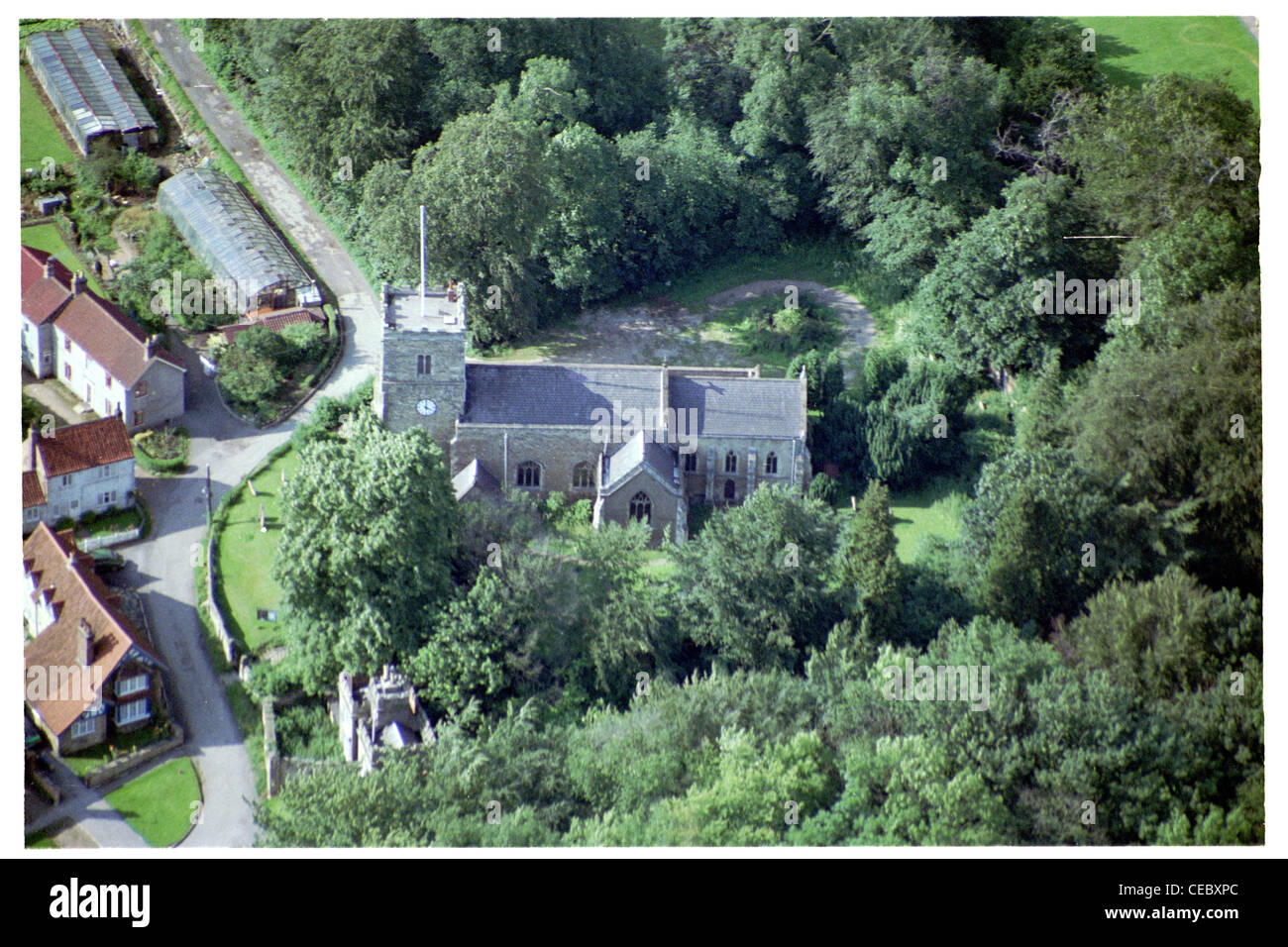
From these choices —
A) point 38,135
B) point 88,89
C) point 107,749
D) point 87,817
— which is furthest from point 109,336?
point 87,817

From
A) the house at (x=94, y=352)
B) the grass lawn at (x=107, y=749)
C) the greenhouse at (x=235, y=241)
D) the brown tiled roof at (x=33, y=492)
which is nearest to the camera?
the grass lawn at (x=107, y=749)

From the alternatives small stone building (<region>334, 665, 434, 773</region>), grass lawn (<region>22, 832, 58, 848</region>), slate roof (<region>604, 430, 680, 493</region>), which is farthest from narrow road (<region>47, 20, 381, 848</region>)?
slate roof (<region>604, 430, 680, 493</region>)

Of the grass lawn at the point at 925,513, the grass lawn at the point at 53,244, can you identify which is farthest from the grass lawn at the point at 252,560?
the grass lawn at the point at 925,513

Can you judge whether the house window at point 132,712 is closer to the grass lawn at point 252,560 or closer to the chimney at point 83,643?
the chimney at point 83,643

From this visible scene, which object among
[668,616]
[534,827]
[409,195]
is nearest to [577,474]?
[668,616]

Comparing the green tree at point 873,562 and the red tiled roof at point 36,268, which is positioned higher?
the red tiled roof at point 36,268

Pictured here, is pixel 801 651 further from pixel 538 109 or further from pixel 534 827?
pixel 538 109

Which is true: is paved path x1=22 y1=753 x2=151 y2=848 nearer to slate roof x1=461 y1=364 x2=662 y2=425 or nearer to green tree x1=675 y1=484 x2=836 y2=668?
green tree x1=675 y1=484 x2=836 y2=668
